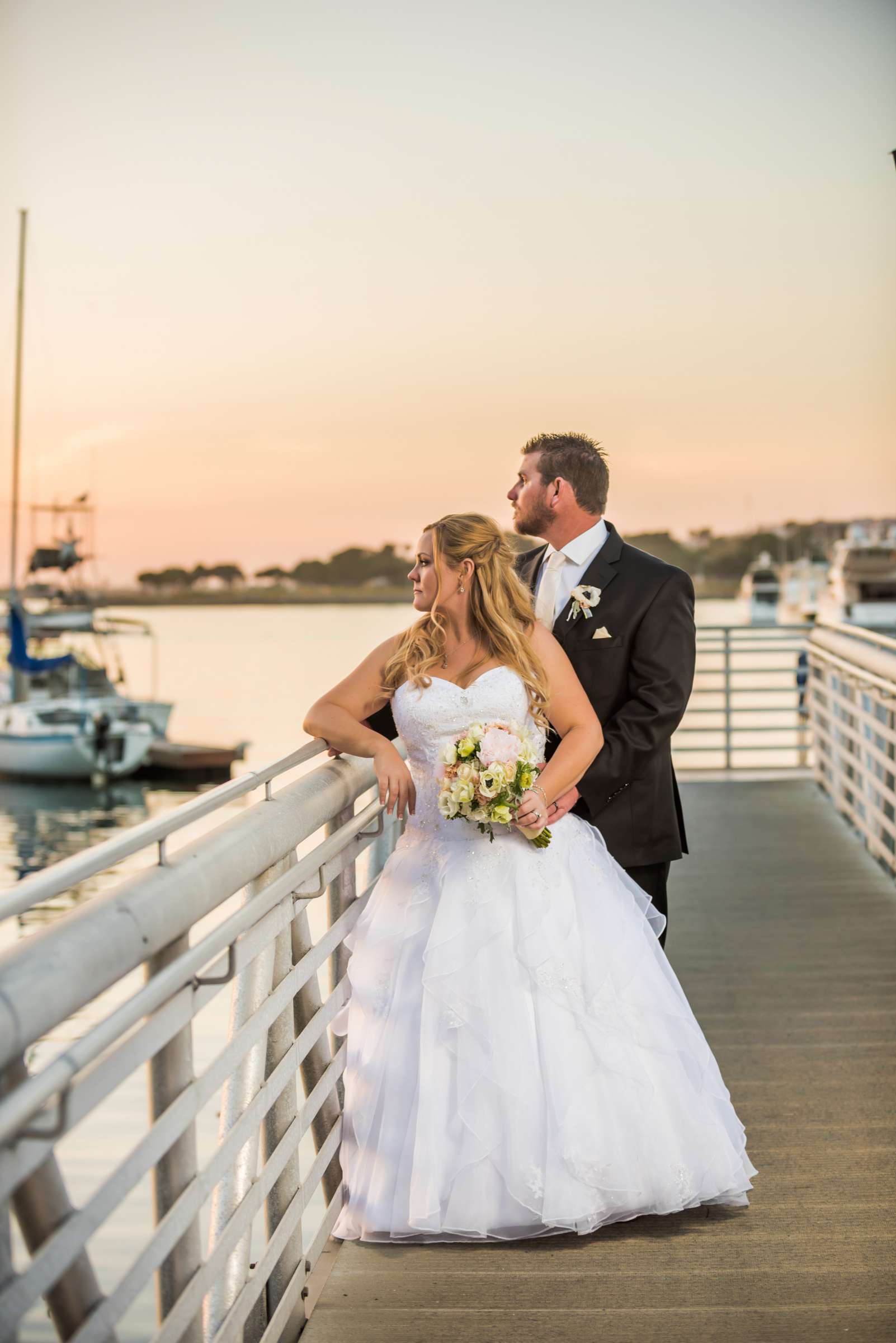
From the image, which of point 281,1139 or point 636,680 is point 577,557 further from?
point 281,1139

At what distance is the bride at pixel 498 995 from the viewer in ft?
9.68

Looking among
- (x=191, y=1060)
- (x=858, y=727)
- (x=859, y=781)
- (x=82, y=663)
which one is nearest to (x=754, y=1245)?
(x=191, y=1060)

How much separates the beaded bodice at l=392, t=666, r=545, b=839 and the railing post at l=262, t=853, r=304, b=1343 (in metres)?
0.78

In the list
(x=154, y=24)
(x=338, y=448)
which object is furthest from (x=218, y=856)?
(x=338, y=448)

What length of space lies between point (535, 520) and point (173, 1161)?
236 cm

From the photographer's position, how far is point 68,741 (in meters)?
47.8

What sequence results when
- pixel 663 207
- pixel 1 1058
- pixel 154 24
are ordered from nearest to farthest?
pixel 1 1058, pixel 663 207, pixel 154 24

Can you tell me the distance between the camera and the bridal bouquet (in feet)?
9.89

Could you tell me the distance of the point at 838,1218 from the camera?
3.22 meters

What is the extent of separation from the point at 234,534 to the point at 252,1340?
241 ft

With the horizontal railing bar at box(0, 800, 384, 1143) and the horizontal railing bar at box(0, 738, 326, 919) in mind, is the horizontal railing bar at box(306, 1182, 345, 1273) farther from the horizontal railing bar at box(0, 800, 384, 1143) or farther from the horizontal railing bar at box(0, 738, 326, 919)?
the horizontal railing bar at box(0, 738, 326, 919)

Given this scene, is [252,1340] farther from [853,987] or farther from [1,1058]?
[853,987]

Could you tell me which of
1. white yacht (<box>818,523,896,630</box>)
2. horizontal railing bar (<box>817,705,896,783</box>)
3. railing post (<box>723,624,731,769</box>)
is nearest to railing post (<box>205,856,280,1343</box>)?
horizontal railing bar (<box>817,705,896,783</box>)

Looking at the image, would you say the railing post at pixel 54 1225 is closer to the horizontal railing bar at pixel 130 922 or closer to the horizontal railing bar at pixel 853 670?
the horizontal railing bar at pixel 130 922
